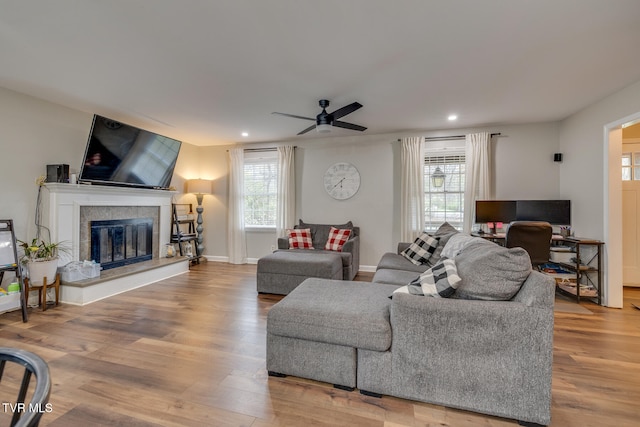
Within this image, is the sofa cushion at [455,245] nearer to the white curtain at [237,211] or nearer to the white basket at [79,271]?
the white curtain at [237,211]

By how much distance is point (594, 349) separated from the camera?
2383 millimetres

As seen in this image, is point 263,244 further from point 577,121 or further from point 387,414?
point 577,121

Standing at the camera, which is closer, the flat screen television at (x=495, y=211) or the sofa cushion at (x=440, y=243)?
the sofa cushion at (x=440, y=243)

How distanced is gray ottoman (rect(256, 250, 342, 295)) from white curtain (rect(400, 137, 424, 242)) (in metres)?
1.56

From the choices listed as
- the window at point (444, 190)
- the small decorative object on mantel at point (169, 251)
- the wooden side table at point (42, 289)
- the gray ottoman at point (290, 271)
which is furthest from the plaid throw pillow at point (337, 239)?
the wooden side table at point (42, 289)

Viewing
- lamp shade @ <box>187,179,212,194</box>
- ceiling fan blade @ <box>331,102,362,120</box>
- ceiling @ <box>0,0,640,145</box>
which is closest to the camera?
ceiling @ <box>0,0,640,145</box>

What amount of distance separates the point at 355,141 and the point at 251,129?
182 centimetres

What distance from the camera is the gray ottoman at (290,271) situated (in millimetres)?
3656

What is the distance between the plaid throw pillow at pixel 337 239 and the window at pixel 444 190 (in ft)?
4.55

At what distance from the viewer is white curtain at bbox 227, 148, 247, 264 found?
5.72m

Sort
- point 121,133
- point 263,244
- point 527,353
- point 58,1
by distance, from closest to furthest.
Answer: point 527,353 → point 58,1 → point 121,133 → point 263,244

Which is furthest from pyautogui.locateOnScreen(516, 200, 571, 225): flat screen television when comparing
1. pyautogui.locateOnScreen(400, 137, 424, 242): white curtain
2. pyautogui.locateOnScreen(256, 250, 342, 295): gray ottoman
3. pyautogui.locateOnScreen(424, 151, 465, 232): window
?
pyautogui.locateOnScreen(256, 250, 342, 295): gray ottoman

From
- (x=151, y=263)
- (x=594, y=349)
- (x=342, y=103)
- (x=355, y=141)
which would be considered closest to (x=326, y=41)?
(x=342, y=103)

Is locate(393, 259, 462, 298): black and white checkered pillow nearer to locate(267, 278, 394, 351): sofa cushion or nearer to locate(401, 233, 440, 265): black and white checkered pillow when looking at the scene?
locate(267, 278, 394, 351): sofa cushion
